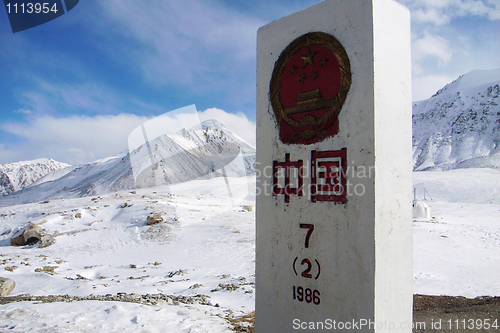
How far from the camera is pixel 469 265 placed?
9.38 meters

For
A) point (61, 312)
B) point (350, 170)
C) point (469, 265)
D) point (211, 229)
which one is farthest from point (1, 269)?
point (469, 265)

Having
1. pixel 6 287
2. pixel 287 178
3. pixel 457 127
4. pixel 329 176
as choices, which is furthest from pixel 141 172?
pixel 457 127

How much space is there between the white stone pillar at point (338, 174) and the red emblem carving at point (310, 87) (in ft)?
0.03

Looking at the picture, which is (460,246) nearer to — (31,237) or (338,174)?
(338,174)

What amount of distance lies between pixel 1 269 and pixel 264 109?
1083 cm

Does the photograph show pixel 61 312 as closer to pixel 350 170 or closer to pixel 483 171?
pixel 350 170

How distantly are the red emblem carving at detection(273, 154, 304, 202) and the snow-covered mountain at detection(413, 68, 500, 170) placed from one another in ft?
190

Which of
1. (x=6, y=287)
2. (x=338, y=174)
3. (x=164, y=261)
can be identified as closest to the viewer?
(x=338, y=174)

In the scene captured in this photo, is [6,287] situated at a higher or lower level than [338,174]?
lower

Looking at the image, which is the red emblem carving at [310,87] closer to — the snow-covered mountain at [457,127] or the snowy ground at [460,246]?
the snowy ground at [460,246]

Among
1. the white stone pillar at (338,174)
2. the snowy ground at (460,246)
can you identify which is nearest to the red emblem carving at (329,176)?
the white stone pillar at (338,174)

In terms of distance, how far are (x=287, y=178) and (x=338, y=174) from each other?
604 millimetres

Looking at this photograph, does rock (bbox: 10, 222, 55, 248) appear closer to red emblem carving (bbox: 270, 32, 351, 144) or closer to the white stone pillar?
the white stone pillar

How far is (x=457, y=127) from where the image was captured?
248ft
